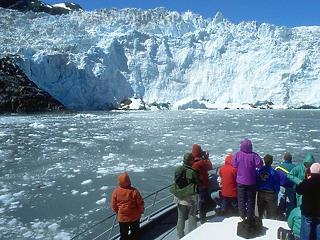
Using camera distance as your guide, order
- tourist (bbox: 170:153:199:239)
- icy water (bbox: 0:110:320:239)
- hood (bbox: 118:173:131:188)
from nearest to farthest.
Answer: hood (bbox: 118:173:131:188) → tourist (bbox: 170:153:199:239) → icy water (bbox: 0:110:320:239)

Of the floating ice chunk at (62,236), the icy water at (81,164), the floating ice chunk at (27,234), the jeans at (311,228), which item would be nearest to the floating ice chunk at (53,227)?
the icy water at (81,164)

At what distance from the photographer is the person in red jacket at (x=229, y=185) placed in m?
5.90

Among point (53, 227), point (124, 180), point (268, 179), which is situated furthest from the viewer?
point (53, 227)

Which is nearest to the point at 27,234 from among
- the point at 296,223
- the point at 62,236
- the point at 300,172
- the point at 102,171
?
the point at 62,236

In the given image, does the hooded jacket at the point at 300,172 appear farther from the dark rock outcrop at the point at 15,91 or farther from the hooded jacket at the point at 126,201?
the dark rock outcrop at the point at 15,91

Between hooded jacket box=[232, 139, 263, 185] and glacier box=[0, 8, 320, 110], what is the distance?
60.3m

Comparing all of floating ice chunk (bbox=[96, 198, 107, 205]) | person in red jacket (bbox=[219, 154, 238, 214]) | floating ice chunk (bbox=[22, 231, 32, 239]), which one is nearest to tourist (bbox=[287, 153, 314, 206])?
person in red jacket (bbox=[219, 154, 238, 214])

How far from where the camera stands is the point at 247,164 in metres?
5.52

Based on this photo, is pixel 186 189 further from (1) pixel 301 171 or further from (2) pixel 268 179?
(1) pixel 301 171

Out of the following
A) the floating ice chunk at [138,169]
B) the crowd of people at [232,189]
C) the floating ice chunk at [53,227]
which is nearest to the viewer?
the crowd of people at [232,189]

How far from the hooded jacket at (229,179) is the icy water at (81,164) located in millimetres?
5383

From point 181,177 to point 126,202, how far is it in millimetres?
755

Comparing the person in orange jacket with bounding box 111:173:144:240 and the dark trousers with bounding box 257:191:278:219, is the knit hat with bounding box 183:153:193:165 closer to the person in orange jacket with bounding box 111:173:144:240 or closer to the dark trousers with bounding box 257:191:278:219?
the person in orange jacket with bounding box 111:173:144:240

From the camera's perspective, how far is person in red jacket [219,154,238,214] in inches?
232
